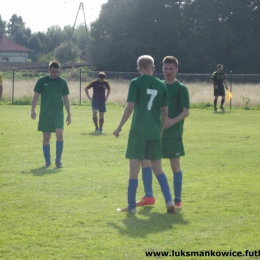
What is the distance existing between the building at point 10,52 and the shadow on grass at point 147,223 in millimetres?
99244

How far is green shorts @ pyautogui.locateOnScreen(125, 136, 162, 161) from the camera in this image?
7.06 meters

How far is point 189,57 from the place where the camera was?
63.9m

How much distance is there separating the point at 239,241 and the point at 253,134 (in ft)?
39.7

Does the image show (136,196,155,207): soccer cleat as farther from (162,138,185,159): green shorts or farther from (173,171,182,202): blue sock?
(162,138,185,159): green shorts

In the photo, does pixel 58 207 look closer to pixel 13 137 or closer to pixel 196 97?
pixel 13 137

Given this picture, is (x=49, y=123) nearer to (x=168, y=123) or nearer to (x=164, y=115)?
(x=168, y=123)

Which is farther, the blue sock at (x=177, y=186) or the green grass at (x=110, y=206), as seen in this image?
the blue sock at (x=177, y=186)

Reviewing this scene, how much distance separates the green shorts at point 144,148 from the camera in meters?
7.06

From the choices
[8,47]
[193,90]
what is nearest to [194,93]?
[193,90]

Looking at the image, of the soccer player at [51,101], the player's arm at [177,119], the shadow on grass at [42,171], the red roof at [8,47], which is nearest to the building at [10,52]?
the red roof at [8,47]

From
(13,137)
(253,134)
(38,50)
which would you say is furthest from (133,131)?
(38,50)

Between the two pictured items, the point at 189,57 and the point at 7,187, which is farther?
the point at 189,57

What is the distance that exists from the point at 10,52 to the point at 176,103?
330 feet

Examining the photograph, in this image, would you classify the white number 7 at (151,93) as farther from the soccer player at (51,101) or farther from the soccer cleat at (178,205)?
the soccer player at (51,101)
